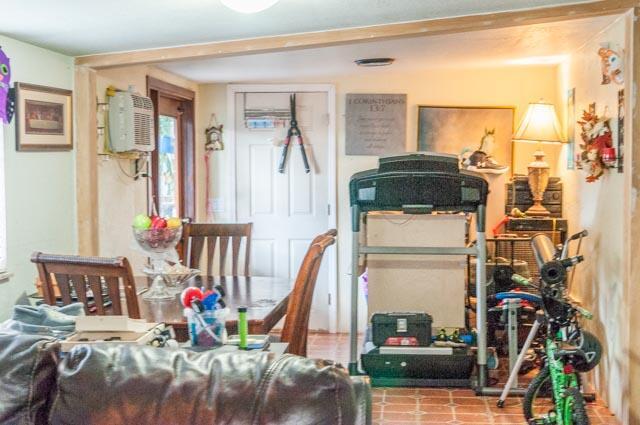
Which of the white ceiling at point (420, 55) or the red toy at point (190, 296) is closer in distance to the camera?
the red toy at point (190, 296)

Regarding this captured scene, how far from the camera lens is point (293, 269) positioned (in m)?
6.00

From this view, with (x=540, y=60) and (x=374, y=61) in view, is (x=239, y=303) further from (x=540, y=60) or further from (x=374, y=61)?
(x=540, y=60)

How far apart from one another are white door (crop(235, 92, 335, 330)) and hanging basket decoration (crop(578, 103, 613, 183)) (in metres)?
2.24

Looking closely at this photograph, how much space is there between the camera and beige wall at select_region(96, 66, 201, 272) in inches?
166

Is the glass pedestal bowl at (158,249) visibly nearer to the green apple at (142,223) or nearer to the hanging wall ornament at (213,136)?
the green apple at (142,223)

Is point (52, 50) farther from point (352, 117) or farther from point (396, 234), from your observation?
point (352, 117)

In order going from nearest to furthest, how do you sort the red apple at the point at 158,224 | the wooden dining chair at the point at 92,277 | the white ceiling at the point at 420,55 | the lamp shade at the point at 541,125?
A: the wooden dining chair at the point at 92,277 < the red apple at the point at 158,224 < the white ceiling at the point at 420,55 < the lamp shade at the point at 541,125

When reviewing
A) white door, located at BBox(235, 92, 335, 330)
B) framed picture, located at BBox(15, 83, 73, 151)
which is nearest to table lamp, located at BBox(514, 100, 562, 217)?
white door, located at BBox(235, 92, 335, 330)

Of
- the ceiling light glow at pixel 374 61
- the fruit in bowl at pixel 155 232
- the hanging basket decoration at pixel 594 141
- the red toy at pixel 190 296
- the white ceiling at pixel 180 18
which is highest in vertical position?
the ceiling light glow at pixel 374 61

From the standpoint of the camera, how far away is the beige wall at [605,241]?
3.68 metres

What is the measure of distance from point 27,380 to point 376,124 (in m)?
4.59

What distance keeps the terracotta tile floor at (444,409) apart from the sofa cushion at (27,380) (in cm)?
253

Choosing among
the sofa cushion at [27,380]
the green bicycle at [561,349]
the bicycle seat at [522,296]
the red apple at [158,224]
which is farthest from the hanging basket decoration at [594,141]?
the sofa cushion at [27,380]

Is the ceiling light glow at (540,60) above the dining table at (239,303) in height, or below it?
above
